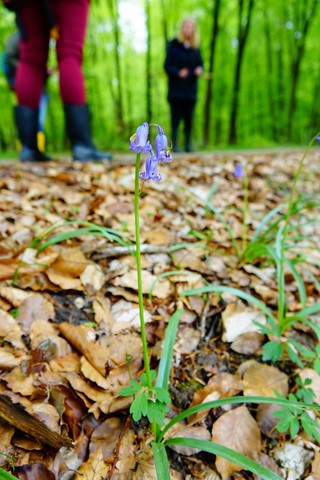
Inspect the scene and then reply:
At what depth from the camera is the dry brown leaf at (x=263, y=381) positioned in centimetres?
133

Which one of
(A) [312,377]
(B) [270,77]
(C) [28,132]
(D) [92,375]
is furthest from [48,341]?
(B) [270,77]

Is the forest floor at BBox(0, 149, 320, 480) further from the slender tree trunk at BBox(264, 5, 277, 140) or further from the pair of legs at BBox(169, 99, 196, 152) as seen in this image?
the slender tree trunk at BBox(264, 5, 277, 140)

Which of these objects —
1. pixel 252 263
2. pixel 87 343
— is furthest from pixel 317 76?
pixel 87 343

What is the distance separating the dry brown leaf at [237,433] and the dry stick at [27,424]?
1.73ft

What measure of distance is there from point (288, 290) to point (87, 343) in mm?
1227

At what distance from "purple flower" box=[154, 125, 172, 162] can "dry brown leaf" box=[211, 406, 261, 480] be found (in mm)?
971

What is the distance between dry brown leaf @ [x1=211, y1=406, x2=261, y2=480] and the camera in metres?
Result: 1.17

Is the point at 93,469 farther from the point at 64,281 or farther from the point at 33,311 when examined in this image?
the point at 64,281

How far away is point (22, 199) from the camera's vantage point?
92.4 inches

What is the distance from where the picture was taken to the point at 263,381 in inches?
54.1

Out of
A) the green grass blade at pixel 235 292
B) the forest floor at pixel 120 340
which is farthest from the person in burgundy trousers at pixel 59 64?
the green grass blade at pixel 235 292

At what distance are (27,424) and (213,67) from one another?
461 inches

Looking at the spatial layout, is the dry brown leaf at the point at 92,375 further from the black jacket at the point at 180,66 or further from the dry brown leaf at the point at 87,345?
the black jacket at the point at 180,66

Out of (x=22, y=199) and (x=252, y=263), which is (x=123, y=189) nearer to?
(x=22, y=199)
